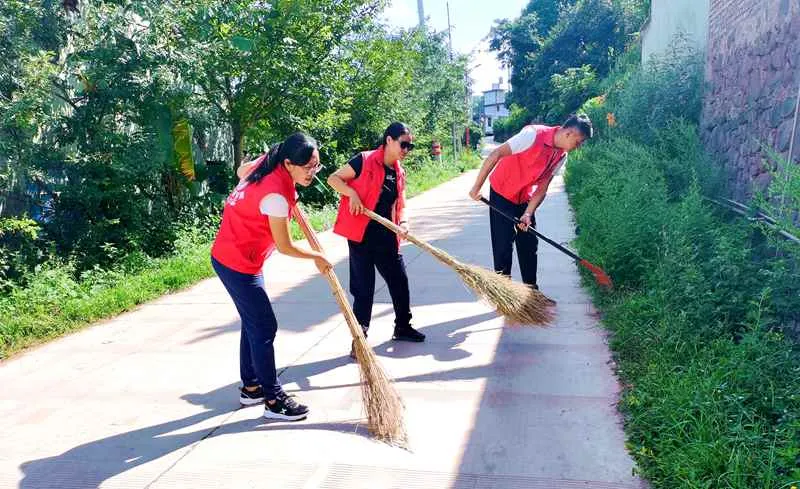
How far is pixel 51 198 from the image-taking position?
719cm

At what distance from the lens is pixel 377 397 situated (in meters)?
3.22

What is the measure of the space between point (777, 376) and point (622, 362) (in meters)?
1.00

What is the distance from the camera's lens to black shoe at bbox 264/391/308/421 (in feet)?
11.1

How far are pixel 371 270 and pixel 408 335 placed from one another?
68 cm

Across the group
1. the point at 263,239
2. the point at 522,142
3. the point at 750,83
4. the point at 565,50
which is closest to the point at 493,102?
the point at 565,50

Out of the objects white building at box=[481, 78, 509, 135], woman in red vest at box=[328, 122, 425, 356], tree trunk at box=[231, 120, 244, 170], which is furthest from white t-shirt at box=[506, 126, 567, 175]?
white building at box=[481, 78, 509, 135]

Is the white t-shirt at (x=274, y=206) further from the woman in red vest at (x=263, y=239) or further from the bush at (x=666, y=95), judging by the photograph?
the bush at (x=666, y=95)

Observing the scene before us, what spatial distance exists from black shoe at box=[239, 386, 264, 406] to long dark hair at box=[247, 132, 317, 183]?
4.33ft

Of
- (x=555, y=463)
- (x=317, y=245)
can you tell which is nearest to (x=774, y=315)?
(x=555, y=463)

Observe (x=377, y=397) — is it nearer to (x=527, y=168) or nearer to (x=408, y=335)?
(x=408, y=335)

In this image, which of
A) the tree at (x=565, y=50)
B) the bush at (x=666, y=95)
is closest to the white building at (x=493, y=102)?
the tree at (x=565, y=50)

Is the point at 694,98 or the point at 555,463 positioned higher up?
the point at 694,98

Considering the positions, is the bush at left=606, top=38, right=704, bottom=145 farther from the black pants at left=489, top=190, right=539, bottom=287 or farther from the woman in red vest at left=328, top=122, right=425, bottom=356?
the woman in red vest at left=328, top=122, right=425, bottom=356

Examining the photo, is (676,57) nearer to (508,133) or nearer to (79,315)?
(79,315)
